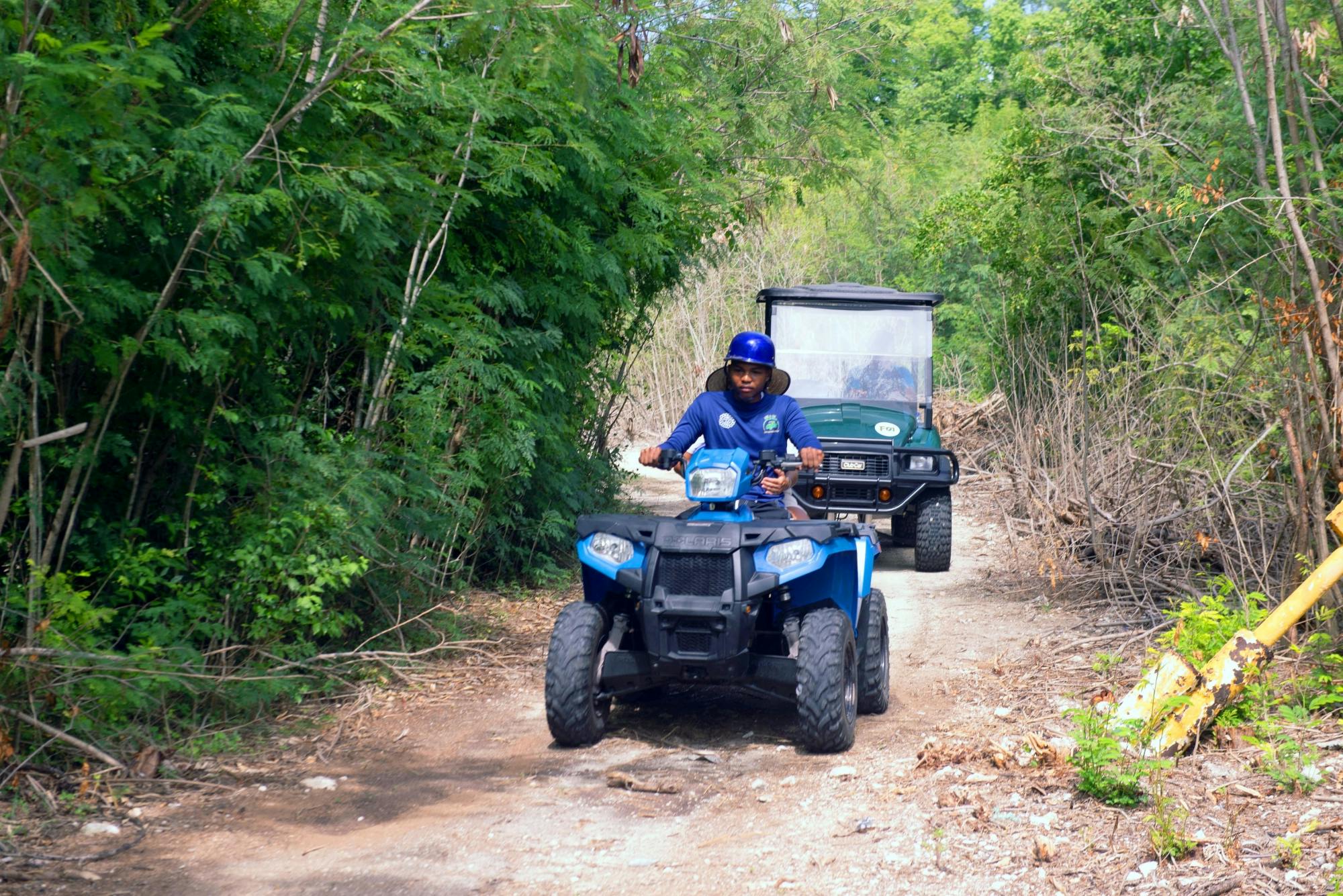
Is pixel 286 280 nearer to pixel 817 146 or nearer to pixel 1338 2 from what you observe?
pixel 1338 2

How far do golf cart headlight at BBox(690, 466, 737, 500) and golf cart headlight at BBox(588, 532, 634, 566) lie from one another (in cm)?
36

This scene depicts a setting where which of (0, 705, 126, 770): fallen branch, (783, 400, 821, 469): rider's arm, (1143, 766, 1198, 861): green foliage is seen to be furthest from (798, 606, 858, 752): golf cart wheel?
(0, 705, 126, 770): fallen branch

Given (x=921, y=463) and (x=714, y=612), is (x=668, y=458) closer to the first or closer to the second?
(x=714, y=612)

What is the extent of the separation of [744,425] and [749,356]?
347 mm

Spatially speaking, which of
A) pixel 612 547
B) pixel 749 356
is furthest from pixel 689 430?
pixel 612 547

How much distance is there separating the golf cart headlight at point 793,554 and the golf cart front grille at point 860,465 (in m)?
5.88

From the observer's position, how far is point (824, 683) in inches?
220

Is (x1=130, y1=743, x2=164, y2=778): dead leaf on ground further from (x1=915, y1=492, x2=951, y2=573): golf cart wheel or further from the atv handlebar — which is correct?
(x1=915, y1=492, x2=951, y2=573): golf cart wheel

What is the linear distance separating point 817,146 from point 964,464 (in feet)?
19.9

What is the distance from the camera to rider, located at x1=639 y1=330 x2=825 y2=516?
6.40m

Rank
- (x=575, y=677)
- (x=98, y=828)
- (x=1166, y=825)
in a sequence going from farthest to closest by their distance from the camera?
(x=575, y=677) → (x=98, y=828) → (x=1166, y=825)

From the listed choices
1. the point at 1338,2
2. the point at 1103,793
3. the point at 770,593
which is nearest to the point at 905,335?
the point at 1338,2

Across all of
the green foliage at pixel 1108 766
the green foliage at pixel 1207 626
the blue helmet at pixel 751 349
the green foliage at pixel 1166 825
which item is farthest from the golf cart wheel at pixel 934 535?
the green foliage at pixel 1166 825

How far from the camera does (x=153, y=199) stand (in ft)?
17.7
